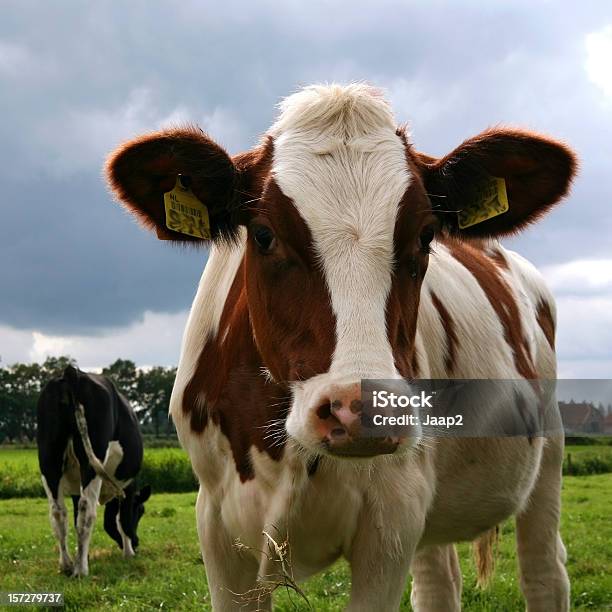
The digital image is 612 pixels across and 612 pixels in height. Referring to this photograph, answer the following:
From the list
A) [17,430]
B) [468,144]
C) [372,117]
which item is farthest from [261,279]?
[17,430]

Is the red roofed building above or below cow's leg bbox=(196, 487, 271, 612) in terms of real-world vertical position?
above

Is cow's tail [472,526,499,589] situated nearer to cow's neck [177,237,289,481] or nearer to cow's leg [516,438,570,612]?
cow's leg [516,438,570,612]

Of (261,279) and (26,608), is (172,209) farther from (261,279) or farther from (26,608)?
(26,608)

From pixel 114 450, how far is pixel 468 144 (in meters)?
10.5

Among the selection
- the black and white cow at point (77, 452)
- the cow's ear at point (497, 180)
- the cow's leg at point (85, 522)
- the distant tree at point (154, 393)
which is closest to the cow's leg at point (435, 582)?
the cow's ear at point (497, 180)

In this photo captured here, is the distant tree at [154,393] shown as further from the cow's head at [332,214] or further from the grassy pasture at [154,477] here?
the cow's head at [332,214]

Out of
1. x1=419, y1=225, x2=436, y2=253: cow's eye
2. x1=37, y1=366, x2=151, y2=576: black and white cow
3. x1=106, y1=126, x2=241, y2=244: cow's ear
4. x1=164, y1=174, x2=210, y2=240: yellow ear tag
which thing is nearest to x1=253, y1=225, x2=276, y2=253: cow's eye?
x1=106, y1=126, x2=241, y2=244: cow's ear

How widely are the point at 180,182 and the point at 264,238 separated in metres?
0.67

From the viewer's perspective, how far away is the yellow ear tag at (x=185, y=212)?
4.10m

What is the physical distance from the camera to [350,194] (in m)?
3.58

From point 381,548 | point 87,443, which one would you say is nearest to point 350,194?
point 381,548

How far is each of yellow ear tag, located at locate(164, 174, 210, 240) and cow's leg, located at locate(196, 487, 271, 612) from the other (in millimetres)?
1380

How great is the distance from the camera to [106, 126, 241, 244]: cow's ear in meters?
3.98

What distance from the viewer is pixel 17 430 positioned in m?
72.3
